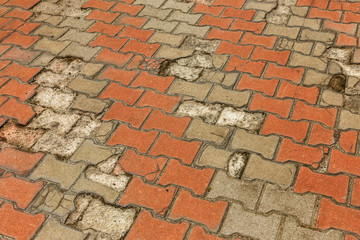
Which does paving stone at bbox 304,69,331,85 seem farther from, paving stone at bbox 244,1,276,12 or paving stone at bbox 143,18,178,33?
paving stone at bbox 143,18,178,33

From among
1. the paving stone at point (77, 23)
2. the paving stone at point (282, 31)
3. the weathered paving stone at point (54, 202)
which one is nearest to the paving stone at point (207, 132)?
the weathered paving stone at point (54, 202)

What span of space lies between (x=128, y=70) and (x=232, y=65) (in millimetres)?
788

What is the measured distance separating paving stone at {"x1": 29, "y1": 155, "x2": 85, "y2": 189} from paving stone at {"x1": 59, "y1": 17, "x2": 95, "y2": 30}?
1534mm

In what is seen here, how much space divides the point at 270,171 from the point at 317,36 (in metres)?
1.44

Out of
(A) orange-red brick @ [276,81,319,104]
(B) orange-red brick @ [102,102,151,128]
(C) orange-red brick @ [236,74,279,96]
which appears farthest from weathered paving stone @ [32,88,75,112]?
(A) orange-red brick @ [276,81,319,104]

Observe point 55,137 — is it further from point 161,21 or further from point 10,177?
point 161,21

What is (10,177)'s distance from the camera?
2.34m

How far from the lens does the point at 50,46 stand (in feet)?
10.9

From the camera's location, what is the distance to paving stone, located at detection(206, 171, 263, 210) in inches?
83.0

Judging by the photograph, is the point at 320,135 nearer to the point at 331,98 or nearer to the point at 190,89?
the point at 331,98

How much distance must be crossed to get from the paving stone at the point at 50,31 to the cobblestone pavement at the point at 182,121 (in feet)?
0.07

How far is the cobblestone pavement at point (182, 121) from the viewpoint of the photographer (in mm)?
2074

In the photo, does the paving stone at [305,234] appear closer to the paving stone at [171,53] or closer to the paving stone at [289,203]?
the paving stone at [289,203]

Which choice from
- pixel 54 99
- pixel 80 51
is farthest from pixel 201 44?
pixel 54 99
